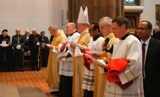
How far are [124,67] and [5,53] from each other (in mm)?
9145

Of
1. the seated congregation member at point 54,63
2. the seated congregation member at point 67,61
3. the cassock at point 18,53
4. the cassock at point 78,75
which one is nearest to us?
the cassock at point 78,75

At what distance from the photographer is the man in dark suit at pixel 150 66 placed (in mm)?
3506

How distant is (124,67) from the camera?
3234 mm

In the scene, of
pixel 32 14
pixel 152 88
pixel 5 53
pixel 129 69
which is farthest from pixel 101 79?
pixel 32 14

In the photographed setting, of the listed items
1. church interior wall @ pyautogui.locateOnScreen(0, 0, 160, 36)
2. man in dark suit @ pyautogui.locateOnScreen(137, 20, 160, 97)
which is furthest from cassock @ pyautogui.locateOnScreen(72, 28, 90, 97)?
church interior wall @ pyautogui.locateOnScreen(0, 0, 160, 36)

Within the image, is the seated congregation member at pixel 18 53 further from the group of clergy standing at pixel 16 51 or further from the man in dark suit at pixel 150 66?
the man in dark suit at pixel 150 66

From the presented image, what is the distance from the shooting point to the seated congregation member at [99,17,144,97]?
3.24 metres

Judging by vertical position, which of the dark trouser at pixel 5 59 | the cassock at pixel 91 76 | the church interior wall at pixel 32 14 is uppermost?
the church interior wall at pixel 32 14

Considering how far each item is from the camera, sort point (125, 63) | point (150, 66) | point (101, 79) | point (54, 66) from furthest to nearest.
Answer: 1. point (54, 66)
2. point (101, 79)
3. point (150, 66)
4. point (125, 63)

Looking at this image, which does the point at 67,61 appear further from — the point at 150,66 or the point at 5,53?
the point at 5,53

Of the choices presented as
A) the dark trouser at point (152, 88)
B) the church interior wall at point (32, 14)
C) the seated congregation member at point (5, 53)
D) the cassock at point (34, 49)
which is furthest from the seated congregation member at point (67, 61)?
the church interior wall at point (32, 14)

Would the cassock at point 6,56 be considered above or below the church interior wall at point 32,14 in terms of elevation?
below

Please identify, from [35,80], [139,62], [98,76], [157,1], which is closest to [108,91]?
[139,62]

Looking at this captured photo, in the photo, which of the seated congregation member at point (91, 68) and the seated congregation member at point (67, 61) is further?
the seated congregation member at point (67, 61)
